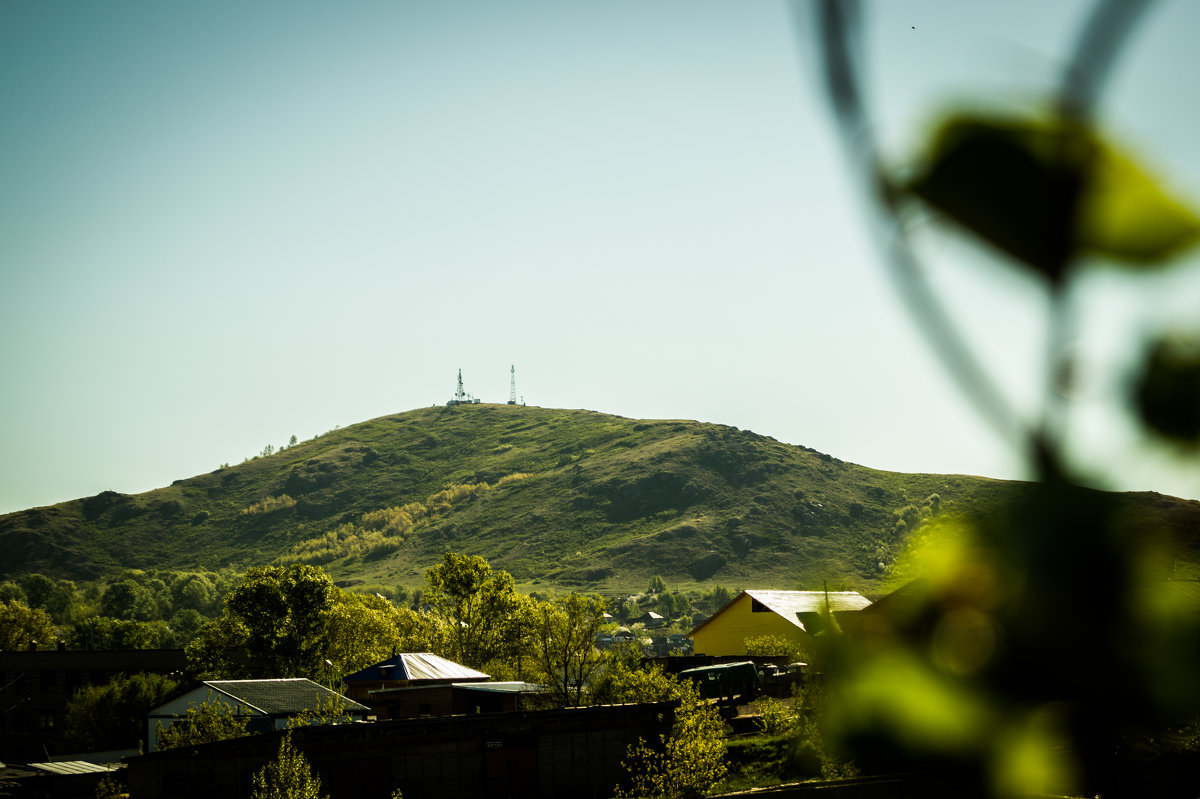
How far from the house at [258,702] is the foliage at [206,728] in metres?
1.75

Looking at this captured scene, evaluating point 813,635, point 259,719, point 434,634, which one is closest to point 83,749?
point 434,634

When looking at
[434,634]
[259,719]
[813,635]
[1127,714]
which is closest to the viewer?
[1127,714]

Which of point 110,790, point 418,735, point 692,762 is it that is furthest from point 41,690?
point 692,762

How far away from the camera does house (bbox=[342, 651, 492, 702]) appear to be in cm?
5919

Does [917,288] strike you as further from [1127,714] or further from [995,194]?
[1127,714]

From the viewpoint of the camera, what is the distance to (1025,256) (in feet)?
4.62

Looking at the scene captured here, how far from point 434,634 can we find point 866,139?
92.0 m

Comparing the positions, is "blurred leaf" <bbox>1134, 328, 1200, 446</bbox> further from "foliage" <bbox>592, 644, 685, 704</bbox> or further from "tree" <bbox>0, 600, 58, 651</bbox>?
"tree" <bbox>0, 600, 58, 651</bbox>

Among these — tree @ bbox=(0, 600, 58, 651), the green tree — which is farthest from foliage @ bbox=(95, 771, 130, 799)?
the green tree

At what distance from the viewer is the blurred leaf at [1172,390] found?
4.66ft

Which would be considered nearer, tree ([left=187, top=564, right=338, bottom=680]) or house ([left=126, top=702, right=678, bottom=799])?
house ([left=126, top=702, right=678, bottom=799])

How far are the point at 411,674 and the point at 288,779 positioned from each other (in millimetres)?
25098

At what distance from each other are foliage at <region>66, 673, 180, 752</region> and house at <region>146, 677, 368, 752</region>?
2601cm

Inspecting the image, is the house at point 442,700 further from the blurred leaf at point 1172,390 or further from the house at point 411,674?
the blurred leaf at point 1172,390
